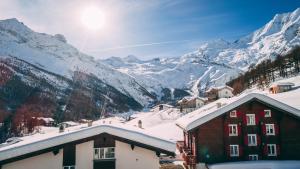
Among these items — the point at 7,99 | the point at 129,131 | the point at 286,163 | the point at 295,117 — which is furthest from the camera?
the point at 7,99

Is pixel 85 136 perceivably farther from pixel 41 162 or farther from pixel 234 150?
pixel 234 150

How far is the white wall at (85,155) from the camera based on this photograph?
1847cm

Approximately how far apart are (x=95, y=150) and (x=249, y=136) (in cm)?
2327

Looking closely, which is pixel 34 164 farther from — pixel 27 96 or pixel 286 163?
pixel 27 96

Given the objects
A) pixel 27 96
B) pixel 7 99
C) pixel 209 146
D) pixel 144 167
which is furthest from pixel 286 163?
pixel 27 96

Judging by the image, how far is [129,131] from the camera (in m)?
17.7

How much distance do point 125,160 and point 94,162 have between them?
5.78 ft

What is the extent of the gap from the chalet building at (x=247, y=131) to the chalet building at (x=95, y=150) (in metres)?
17.8

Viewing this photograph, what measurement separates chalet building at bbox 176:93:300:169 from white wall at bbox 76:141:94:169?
728 inches

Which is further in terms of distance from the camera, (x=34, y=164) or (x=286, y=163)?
(x=286, y=163)

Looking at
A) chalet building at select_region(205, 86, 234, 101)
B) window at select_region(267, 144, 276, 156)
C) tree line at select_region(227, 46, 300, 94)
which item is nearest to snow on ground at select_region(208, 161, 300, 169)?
window at select_region(267, 144, 276, 156)

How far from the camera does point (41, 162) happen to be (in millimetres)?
17969

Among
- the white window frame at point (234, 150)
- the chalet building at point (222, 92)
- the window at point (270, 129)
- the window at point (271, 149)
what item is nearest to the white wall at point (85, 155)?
the white window frame at point (234, 150)

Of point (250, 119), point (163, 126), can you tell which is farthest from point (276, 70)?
point (250, 119)
